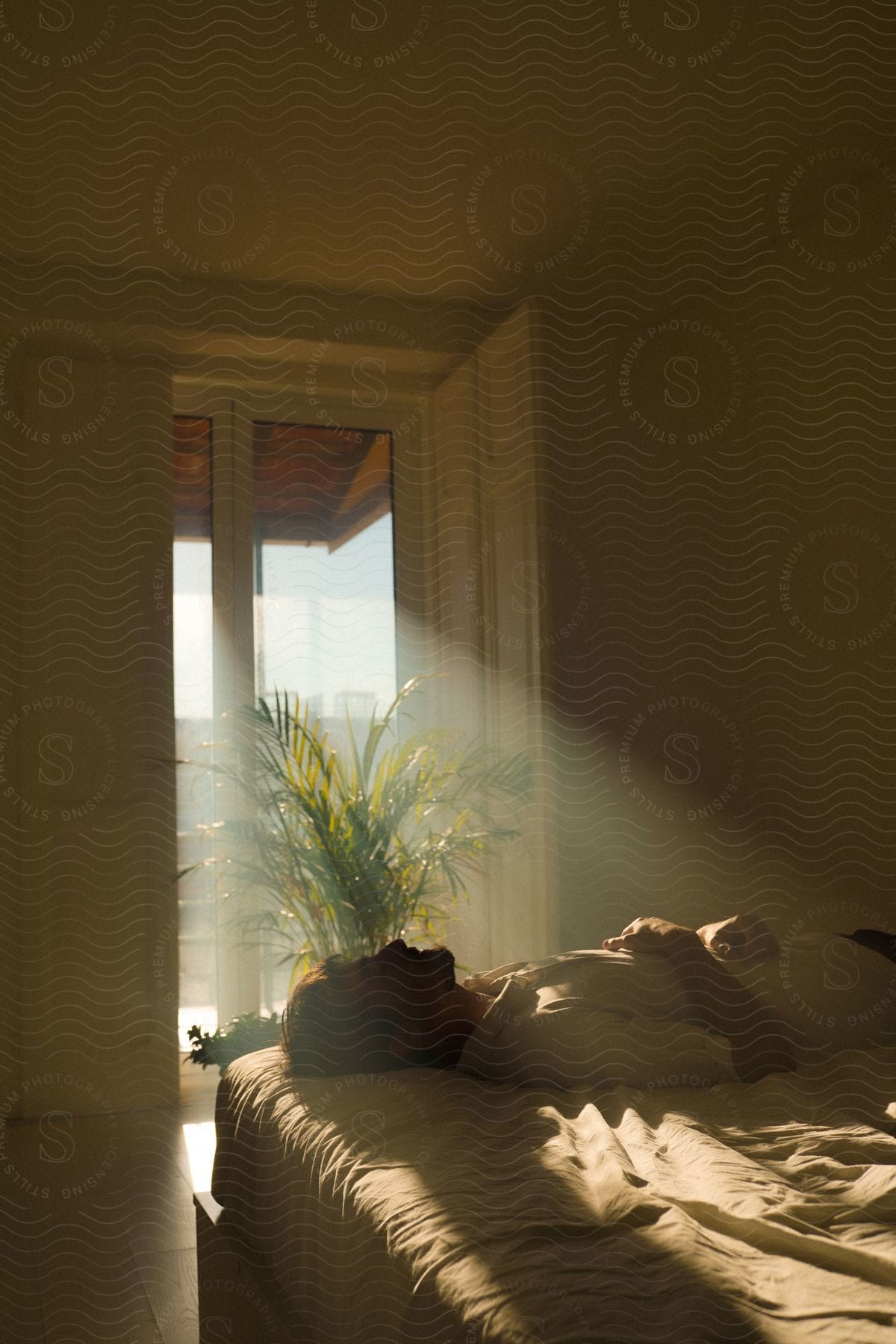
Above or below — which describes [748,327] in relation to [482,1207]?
above

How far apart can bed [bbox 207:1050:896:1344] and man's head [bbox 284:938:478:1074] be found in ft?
0.18

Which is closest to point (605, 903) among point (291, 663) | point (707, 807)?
point (707, 807)

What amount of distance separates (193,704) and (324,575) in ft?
2.00

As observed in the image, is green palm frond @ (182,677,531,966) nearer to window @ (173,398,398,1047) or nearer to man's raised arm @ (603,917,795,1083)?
window @ (173,398,398,1047)

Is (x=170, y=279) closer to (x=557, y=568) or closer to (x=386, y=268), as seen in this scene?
(x=386, y=268)

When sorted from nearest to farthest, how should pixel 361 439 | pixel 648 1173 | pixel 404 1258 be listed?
pixel 404 1258 < pixel 648 1173 < pixel 361 439

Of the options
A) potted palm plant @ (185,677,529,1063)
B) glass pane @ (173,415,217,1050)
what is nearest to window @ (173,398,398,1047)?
glass pane @ (173,415,217,1050)

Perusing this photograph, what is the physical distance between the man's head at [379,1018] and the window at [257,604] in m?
1.75

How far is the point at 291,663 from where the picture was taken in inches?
144

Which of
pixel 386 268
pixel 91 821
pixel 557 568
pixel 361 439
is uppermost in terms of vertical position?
pixel 386 268

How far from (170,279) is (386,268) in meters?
0.67

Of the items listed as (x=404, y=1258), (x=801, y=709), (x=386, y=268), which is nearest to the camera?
(x=404, y=1258)
